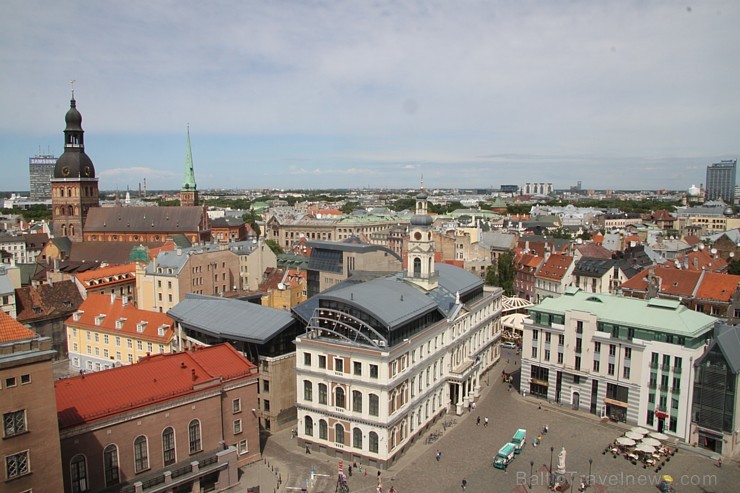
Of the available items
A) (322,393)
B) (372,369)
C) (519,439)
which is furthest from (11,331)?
(519,439)

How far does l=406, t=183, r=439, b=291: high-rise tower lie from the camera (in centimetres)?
6216

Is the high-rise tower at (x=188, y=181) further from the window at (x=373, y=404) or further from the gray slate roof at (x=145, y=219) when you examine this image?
the window at (x=373, y=404)

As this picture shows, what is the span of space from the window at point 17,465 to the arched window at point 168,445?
1015cm

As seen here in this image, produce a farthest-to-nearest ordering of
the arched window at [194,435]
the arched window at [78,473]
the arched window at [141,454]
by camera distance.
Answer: the arched window at [194,435] < the arched window at [141,454] < the arched window at [78,473]

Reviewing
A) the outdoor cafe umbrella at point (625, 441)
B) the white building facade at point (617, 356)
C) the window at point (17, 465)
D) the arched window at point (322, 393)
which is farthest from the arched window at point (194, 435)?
the white building facade at point (617, 356)

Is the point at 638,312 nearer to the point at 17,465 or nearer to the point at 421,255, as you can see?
the point at 421,255

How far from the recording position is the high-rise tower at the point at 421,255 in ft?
204

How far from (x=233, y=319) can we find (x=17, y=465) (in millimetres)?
26149

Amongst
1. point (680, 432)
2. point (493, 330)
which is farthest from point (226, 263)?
point (680, 432)

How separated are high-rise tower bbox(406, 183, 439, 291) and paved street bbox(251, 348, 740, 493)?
1487 centimetres

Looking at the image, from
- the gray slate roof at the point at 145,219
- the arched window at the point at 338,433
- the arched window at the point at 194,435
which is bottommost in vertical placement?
the arched window at the point at 338,433

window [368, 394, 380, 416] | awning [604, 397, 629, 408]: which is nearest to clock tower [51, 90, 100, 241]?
window [368, 394, 380, 416]

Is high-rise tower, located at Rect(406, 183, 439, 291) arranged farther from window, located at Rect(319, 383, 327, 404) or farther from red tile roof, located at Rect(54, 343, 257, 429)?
red tile roof, located at Rect(54, 343, 257, 429)

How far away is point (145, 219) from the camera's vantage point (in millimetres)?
140000
